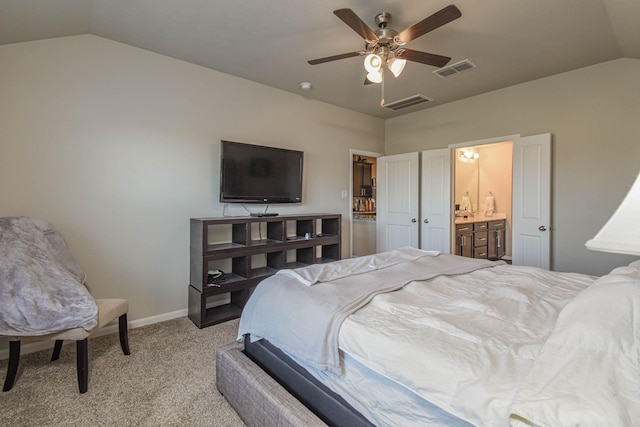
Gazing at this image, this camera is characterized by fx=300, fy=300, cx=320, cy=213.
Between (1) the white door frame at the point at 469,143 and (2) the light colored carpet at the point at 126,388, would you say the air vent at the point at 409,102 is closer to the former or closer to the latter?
(1) the white door frame at the point at 469,143

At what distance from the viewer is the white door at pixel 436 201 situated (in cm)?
439

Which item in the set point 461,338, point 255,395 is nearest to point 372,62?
point 461,338

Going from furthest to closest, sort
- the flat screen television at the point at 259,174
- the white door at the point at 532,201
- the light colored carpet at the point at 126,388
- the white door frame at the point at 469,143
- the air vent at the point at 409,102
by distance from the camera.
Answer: the air vent at the point at 409,102 → the white door frame at the point at 469,143 → the white door at the point at 532,201 → the flat screen television at the point at 259,174 → the light colored carpet at the point at 126,388

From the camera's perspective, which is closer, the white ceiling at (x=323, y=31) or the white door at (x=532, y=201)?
the white ceiling at (x=323, y=31)

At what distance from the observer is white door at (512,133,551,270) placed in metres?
3.52

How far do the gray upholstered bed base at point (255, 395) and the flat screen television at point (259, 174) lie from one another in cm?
191

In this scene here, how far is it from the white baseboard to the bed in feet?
5.21

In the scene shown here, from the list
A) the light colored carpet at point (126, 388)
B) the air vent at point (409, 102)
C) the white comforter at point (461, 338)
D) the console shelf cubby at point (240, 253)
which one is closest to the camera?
the white comforter at point (461, 338)

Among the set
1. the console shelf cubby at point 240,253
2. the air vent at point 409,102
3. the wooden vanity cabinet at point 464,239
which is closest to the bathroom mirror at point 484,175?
the wooden vanity cabinet at point 464,239

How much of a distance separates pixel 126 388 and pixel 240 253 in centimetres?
147

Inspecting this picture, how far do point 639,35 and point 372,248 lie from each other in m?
4.05

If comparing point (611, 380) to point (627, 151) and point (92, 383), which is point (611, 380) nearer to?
point (92, 383)

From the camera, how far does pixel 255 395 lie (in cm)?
148

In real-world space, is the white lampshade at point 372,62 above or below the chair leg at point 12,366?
above
